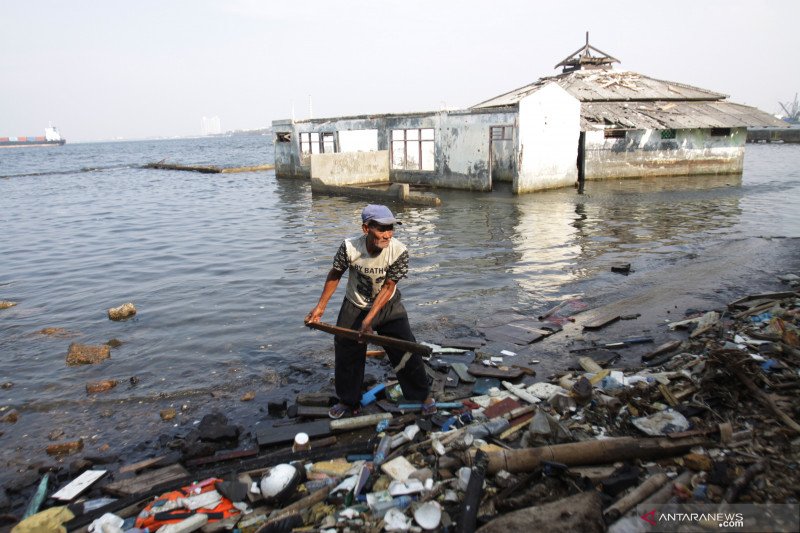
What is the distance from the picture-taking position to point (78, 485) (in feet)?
14.4

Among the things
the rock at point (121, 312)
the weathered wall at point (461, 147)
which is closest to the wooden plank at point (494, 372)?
the rock at point (121, 312)

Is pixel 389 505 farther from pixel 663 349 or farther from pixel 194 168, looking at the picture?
pixel 194 168

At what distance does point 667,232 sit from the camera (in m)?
14.4

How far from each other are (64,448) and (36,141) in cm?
16860

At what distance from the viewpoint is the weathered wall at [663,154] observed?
26.0 meters

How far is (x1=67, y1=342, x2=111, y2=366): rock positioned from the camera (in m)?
7.12

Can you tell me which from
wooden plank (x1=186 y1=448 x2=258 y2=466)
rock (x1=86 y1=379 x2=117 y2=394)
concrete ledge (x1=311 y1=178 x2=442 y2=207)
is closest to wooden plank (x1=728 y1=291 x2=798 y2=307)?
wooden plank (x1=186 y1=448 x2=258 y2=466)

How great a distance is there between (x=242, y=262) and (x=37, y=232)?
9.87m

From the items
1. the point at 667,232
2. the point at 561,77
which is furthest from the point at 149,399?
the point at 561,77

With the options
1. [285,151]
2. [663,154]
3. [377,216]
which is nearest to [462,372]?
[377,216]

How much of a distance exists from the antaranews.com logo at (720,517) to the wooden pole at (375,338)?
2.13 metres

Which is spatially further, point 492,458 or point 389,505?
point 492,458

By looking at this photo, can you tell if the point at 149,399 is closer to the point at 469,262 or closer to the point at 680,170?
the point at 469,262

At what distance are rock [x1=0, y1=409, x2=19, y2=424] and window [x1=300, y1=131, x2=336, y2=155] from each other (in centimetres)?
2542
